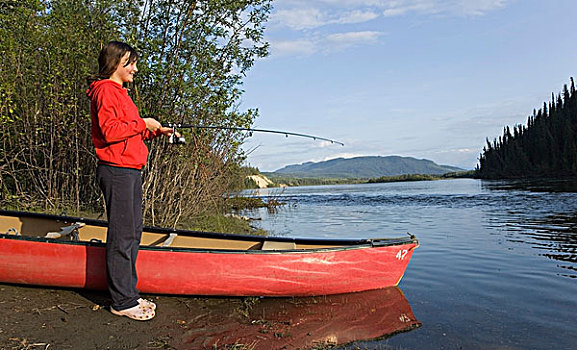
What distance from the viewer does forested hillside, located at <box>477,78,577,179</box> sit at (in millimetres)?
55875

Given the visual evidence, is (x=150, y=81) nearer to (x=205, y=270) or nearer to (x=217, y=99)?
(x=217, y=99)

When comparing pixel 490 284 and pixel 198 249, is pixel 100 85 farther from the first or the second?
pixel 490 284

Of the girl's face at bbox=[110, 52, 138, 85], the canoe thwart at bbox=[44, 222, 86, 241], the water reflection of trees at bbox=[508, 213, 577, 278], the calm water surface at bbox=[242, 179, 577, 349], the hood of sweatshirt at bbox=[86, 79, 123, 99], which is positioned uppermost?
the girl's face at bbox=[110, 52, 138, 85]

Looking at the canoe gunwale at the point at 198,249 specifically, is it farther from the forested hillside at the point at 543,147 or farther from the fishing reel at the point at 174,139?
the forested hillside at the point at 543,147

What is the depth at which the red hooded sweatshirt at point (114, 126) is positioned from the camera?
11.3 feet

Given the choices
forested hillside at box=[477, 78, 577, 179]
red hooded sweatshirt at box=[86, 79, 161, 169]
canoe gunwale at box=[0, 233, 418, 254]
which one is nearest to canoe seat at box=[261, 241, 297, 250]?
canoe gunwale at box=[0, 233, 418, 254]

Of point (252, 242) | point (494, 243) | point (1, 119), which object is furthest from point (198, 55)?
point (494, 243)

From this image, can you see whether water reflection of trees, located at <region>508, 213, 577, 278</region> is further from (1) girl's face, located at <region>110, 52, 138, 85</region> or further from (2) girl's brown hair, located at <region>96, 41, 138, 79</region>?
(2) girl's brown hair, located at <region>96, 41, 138, 79</region>

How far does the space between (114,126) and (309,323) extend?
2.84 meters

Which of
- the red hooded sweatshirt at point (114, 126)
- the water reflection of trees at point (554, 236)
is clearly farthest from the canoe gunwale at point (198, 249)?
the water reflection of trees at point (554, 236)

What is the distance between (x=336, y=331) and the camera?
13.5 ft

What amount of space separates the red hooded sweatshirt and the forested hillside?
59.3 meters

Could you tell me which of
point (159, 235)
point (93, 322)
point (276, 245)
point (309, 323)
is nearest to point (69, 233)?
point (159, 235)

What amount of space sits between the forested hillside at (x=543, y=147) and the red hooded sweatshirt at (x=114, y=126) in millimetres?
59250
